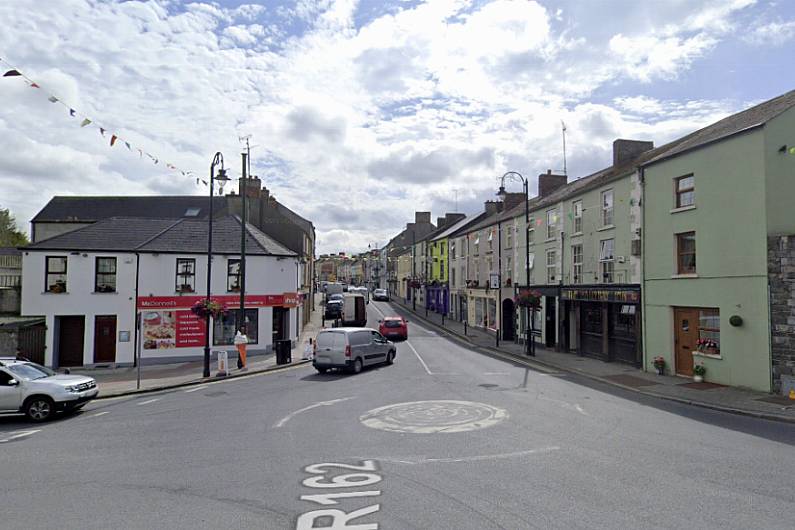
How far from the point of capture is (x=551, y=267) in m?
29.0

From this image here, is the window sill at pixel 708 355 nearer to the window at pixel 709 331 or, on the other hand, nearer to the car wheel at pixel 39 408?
the window at pixel 709 331

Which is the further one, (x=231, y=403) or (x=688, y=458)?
(x=231, y=403)

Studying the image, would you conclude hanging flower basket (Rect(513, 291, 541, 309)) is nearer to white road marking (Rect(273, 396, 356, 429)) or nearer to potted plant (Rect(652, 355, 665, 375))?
potted plant (Rect(652, 355, 665, 375))

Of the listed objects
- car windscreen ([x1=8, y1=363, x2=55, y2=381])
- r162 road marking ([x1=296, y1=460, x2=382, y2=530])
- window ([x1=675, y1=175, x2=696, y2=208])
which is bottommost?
r162 road marking ([x1=296, y1=460, x2=382, y2=530])

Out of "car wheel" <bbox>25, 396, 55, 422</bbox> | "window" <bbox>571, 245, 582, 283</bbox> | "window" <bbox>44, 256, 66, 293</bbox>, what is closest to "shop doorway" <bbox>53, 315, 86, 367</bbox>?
"window" <bbox>44, 256, 66, 293</bbox>

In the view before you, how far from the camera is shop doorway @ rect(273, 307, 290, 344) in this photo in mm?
28844

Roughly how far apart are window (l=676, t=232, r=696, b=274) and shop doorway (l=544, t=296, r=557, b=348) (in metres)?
10.5

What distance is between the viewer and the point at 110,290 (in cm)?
2491

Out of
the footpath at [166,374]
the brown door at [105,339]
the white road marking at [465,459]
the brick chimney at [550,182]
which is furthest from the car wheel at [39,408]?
the brick chimney at [550,182]

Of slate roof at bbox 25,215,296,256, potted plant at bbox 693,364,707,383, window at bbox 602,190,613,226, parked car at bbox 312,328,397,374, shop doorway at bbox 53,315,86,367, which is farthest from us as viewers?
slate roof at bbox 25,215,296,256

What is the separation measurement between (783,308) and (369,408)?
1214 centimetres

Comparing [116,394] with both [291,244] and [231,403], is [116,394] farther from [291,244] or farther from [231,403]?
[291,244]

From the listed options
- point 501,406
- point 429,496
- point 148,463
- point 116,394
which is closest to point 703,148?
point 501,406

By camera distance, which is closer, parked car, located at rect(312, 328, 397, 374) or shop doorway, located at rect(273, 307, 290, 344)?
parked car, located at rect(312, 328, 397, 374)
